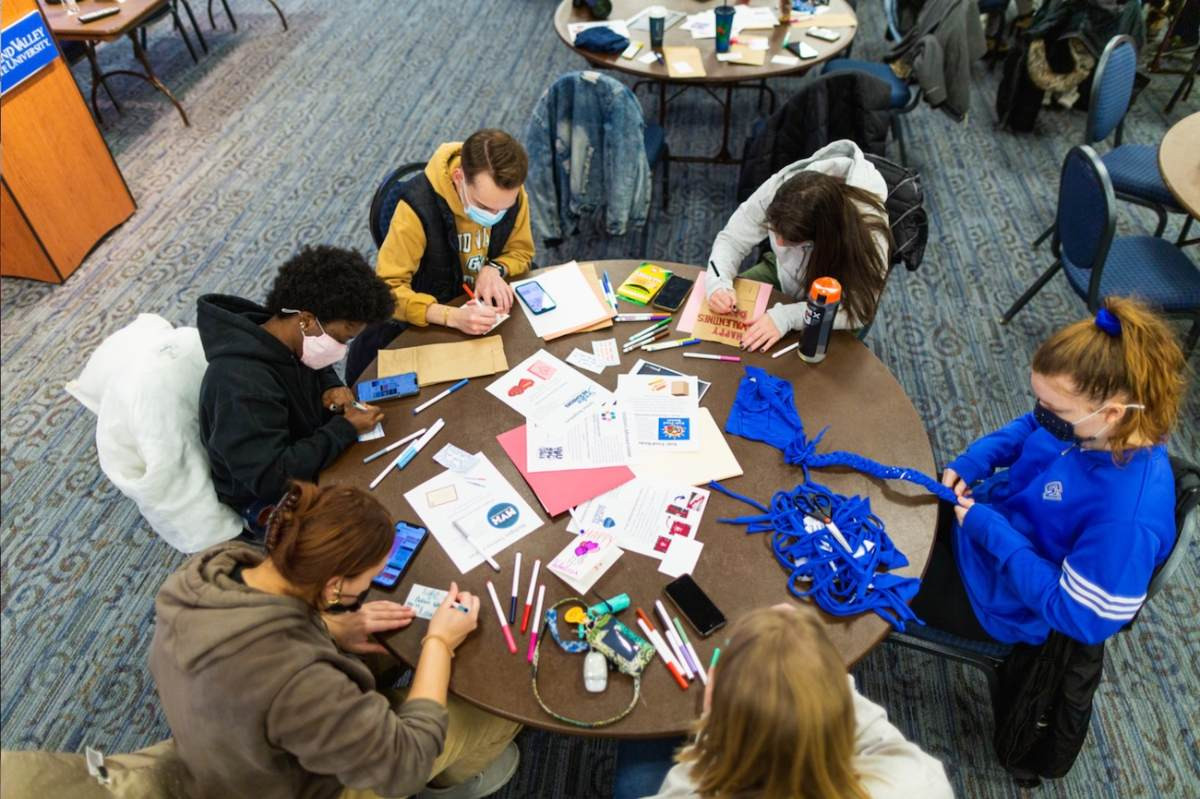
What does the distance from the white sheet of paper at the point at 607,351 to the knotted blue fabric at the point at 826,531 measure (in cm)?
37

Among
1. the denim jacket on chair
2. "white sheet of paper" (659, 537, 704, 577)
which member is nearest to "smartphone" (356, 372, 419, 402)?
"white sheet of paper" (659, 537, 704, 577)

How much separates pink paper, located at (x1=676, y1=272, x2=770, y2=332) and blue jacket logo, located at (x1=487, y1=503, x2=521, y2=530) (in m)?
0.75

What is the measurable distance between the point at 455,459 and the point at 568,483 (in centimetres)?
29

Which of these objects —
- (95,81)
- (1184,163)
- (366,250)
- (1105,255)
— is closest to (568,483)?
(1105,255)

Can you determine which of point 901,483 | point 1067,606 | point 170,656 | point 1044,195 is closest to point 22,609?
point 170,656

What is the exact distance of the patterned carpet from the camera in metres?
2.21

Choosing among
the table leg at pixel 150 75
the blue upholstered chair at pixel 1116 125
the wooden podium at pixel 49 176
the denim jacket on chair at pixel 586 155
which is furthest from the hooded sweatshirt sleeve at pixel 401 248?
the table leg at pixel 150 75

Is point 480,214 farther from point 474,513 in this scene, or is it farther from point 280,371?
point 474,513

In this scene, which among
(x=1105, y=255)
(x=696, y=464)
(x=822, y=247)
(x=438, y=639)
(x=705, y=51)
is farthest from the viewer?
(x=705, y=51)

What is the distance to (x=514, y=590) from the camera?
5.13 ft

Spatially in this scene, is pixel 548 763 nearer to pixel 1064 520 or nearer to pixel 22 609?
pixel 1064 520

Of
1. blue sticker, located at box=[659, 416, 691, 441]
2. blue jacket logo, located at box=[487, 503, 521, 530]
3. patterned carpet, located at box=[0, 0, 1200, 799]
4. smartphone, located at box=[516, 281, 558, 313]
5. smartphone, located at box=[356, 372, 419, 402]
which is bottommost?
patterned carpet, located at box=[0, 0, 1200, 799]

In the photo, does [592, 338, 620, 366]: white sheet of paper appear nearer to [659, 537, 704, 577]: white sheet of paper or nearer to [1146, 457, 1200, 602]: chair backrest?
[659, 537, 704, 577]: white sheet of paper

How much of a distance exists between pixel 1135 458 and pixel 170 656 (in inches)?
72.6
